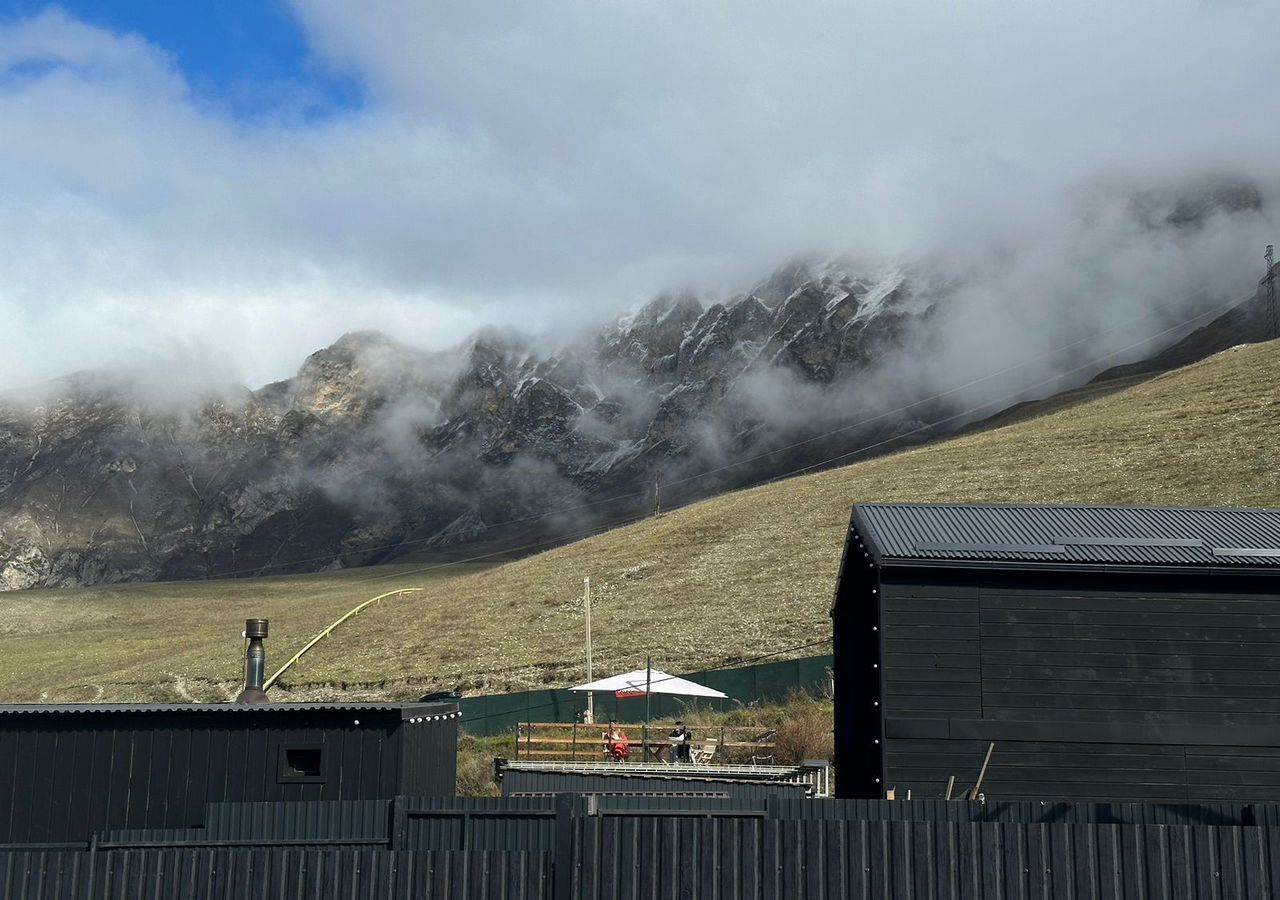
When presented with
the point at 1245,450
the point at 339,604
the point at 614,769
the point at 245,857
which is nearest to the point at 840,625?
the point at 614,769

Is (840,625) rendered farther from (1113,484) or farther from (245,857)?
(1113,484)

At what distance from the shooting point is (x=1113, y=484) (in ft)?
239

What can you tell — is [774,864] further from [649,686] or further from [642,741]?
[649,686]

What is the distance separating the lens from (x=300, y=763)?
2241cm

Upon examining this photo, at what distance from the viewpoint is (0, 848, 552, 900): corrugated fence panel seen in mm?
12688

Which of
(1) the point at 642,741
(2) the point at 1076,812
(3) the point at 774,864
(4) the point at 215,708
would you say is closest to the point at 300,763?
(4) the point at 215,708

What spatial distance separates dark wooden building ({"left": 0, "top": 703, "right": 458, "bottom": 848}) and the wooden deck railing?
1701cm

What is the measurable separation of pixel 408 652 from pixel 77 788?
4777 centimetres

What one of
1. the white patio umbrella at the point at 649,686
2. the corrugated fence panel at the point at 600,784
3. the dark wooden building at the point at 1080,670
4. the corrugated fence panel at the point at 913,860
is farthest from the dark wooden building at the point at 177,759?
the white patio umbrella at the point at 649,686

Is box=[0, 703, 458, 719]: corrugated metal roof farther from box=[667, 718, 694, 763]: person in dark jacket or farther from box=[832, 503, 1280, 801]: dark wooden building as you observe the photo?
box=[667, 718, 694, 763]: person in dark jacket

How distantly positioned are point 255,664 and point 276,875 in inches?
629

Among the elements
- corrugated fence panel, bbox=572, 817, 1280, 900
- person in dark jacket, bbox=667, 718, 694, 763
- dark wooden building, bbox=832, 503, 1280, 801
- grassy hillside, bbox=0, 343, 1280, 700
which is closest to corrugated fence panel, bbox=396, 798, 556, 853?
corrugated fence panel, bbox=572, 817, 1280, 900

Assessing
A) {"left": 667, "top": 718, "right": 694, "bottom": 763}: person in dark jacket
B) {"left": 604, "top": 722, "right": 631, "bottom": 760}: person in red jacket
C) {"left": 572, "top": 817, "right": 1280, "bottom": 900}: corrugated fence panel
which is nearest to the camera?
{"left": 572, "top": 817, "right": 1280, "bottom": 900}: corrugated fence panel

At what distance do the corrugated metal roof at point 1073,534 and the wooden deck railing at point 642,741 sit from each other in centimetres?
1189
